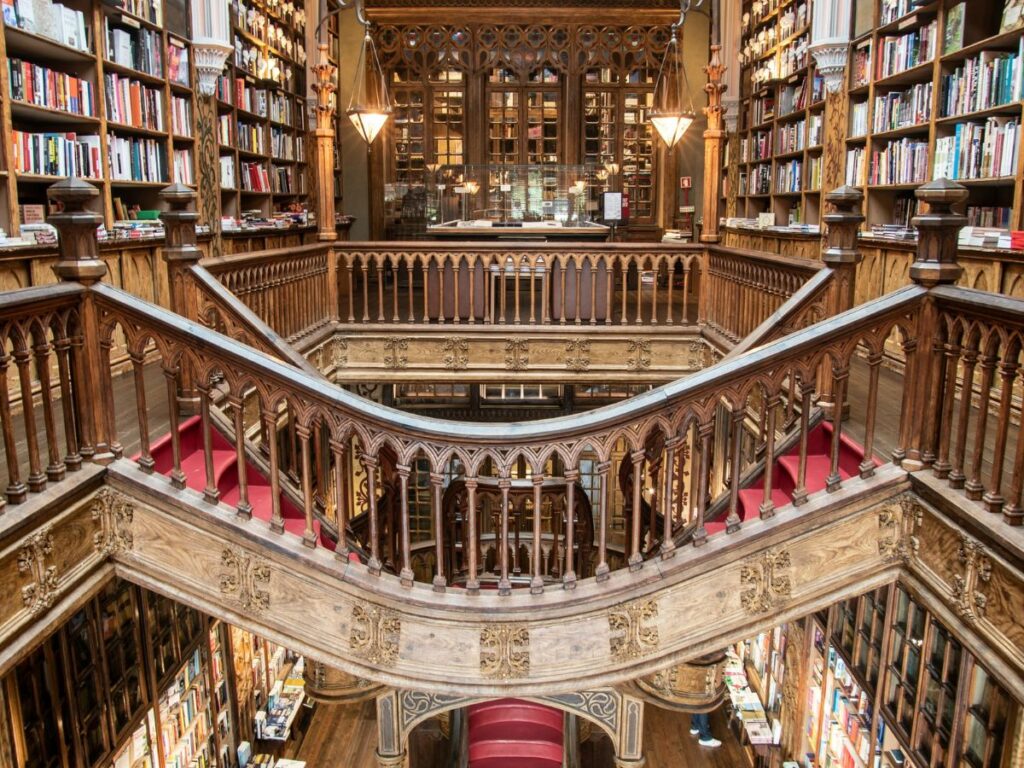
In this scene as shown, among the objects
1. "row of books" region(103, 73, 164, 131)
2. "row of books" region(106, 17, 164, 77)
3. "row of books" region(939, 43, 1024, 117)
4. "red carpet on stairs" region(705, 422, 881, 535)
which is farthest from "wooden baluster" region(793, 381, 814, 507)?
"row of books" region(106, 17, 164, 77)

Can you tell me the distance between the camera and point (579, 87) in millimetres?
11117

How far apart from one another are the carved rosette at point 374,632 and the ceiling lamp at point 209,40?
509 centimetres

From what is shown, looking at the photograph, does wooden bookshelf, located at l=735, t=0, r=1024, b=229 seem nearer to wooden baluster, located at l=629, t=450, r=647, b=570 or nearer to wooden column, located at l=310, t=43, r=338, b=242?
wooden baluster, located at l=629, t=450, r=647, b=570

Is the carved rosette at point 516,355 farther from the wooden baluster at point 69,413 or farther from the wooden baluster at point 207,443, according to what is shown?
the wooden baluster at point 69,413

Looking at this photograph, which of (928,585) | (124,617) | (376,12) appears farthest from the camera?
(376,12)

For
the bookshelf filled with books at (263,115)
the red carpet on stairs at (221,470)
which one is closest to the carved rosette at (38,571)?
the red carpet on stairs at (221,470)

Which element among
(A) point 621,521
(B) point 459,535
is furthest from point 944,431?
(A) point 621,521

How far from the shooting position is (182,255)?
3832 mm

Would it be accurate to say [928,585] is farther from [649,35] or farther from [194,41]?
[649,35]

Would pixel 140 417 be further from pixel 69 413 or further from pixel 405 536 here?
pixel 405 536

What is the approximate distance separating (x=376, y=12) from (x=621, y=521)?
692 centimetres

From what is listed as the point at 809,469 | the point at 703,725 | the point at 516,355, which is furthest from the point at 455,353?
the point at 809,469

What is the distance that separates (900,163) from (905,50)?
73cm

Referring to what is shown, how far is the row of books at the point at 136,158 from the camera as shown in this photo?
5395 mm
